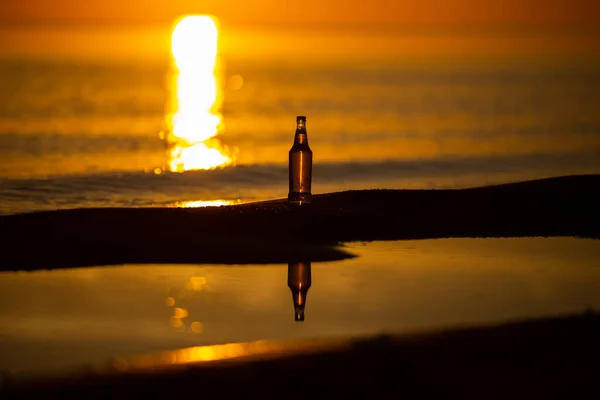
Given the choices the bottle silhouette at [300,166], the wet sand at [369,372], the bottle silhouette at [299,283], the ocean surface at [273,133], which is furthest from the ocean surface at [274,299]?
the ocean surface at [273,133]

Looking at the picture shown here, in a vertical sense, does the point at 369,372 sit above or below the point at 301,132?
below

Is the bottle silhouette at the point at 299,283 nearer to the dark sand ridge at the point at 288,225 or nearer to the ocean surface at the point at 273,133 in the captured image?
the dark sand ridge at the point at 288,225

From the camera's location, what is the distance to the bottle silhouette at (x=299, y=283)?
7742mm

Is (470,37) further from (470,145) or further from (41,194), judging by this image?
(41,194)

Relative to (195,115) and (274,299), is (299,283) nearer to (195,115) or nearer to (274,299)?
(274,299)

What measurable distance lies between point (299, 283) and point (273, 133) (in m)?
16.4

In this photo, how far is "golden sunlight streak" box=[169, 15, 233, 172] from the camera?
20573mm

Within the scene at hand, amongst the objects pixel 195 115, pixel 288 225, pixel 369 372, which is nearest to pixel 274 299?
pixel 369 372

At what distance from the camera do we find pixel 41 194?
15641 mm

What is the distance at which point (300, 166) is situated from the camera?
34.5 feet

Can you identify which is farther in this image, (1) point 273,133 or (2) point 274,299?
(1) point 273,133

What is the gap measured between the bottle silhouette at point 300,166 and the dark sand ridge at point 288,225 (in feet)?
0.44

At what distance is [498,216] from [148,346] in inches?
191

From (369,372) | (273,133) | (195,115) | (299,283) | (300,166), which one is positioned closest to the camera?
(369,372)
